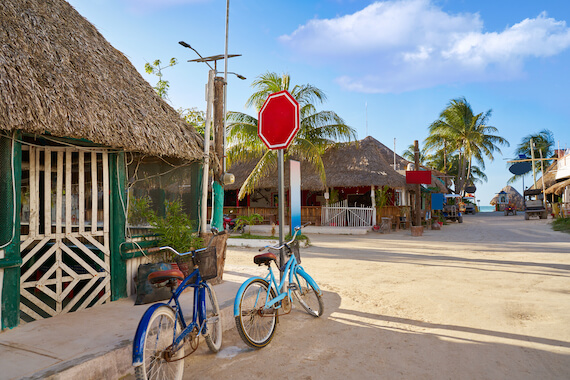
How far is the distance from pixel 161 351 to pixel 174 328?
0.20m

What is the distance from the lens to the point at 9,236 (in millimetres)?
3617

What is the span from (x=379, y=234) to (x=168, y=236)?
12.6 m

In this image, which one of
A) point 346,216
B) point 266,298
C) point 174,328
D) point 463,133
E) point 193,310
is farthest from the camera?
point 463,133

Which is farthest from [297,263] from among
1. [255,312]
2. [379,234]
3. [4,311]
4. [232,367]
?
[379,234]

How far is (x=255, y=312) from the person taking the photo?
3.77 meters

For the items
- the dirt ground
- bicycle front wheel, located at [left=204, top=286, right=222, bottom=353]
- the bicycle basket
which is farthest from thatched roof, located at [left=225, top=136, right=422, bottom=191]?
the bicycle basket

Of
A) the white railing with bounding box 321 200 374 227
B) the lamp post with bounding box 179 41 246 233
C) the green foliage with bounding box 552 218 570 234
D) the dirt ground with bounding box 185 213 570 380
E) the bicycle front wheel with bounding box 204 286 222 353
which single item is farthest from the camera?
the white railing with bounding box 321 200 374 227

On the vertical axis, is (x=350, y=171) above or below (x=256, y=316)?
above

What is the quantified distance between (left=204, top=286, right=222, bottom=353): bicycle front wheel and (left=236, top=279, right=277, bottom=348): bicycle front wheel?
232 millimetres

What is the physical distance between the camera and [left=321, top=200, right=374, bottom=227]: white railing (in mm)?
17781

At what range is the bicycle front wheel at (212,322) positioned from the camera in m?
3.46

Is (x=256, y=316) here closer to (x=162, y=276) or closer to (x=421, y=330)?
(x=162, y=276)

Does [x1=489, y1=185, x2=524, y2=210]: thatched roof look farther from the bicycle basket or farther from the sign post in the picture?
the bicycle basket

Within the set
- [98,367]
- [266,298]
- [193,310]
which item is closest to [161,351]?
[193,310]
